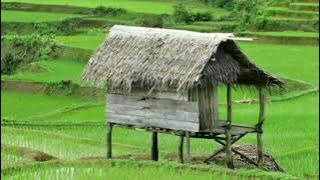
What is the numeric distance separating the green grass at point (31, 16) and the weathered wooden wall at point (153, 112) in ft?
61.8

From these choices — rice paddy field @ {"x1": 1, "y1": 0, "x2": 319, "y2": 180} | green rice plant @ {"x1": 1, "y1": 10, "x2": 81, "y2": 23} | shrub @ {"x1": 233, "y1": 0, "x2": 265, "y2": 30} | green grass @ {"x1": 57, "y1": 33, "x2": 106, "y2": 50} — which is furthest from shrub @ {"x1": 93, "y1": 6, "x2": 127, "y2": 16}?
shrub @ {"x1": 233, "y1": 0, "x2": 265, "y2": 30}

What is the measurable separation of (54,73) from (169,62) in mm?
12370

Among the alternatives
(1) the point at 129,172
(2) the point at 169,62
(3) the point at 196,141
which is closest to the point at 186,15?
(3) the point at 196,141

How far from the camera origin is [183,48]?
8375mm

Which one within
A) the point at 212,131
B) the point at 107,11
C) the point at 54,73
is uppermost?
the point at 107,11

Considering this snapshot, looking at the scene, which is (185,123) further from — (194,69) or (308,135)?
(308,135)

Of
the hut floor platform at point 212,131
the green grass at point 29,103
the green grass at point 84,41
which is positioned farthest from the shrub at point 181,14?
the hut floor platform at point 212,131

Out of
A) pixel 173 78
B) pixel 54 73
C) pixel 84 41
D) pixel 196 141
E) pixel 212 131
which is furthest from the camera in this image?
pixel 84 41

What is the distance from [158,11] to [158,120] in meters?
21.2

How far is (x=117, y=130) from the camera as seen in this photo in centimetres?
1355

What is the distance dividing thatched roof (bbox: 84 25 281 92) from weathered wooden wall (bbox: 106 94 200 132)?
25 cm

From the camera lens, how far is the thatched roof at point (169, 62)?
320 inches

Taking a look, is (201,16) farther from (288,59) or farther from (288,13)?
(288,59)

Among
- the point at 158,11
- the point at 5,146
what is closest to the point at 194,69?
the point at 5,146
